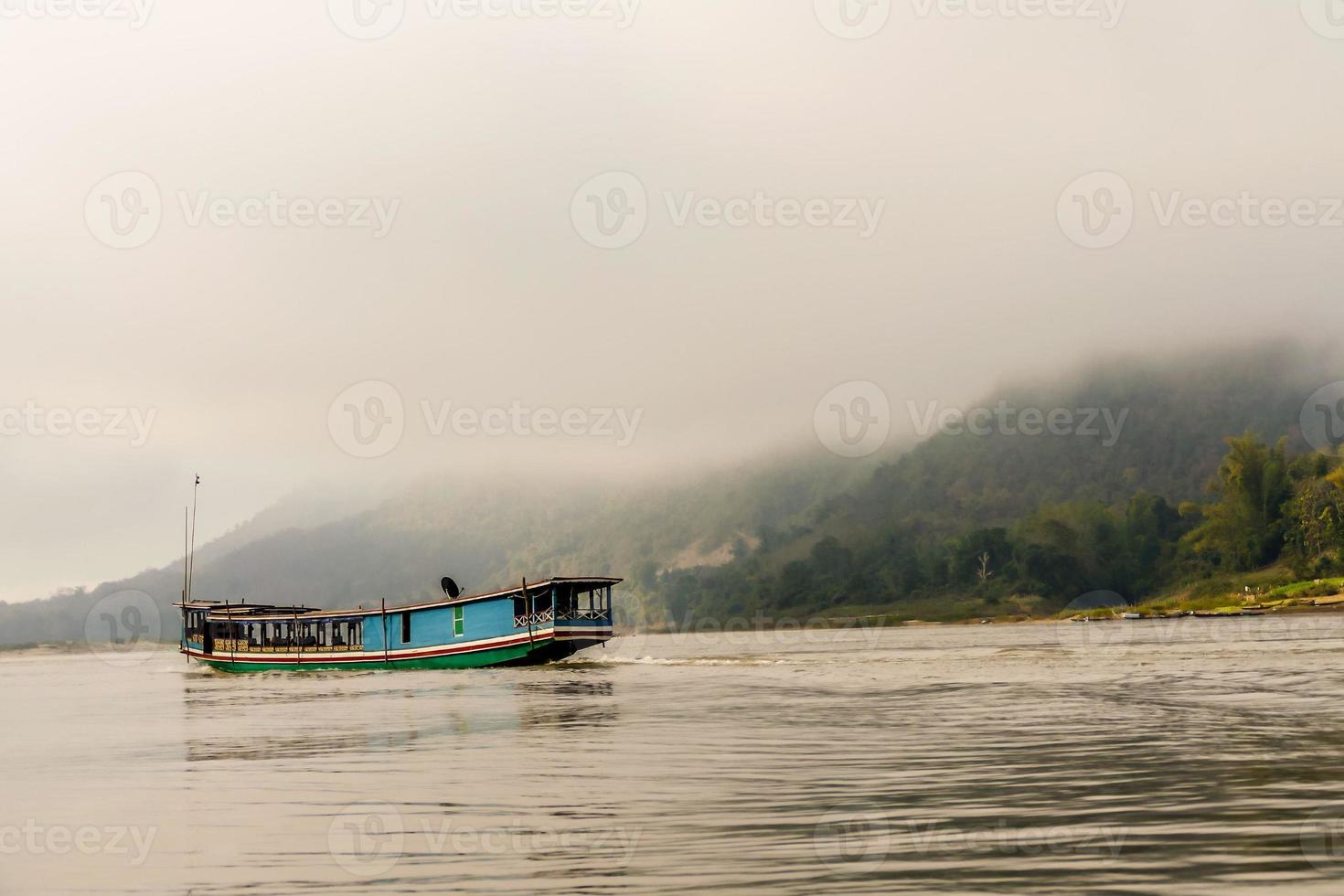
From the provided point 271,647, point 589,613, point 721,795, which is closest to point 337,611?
point 271,647

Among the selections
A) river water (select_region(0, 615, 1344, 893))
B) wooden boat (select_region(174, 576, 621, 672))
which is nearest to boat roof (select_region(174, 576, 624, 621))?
wooden boat (select_region(174, 576, 621, 672))

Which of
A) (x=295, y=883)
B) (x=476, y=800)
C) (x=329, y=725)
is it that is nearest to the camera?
(x=295, y=883)

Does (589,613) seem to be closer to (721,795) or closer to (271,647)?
(271,647)

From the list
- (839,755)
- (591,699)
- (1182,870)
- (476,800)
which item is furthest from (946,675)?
(1182,870)

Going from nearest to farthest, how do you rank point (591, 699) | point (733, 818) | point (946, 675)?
1. point (733, 818)
2. point (591, 699)
3. point (946, 675)

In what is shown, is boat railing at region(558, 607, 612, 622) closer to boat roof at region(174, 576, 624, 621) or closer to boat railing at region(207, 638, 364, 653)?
boat roof at region(174, 576, 624, 621)

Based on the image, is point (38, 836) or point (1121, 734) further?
point (1121, 734)

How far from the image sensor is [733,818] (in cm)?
1511

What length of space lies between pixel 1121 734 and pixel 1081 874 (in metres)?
12.7

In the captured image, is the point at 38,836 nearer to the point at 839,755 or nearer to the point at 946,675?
the point at 839,755

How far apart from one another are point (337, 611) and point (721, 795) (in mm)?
62900

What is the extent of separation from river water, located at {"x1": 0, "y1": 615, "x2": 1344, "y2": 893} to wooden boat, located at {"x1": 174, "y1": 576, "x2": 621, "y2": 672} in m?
27.0

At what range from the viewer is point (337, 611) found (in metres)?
75.2

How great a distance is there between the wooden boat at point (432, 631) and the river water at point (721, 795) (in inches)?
1063
